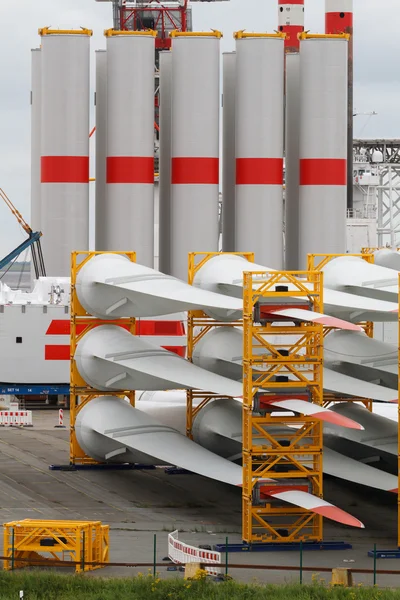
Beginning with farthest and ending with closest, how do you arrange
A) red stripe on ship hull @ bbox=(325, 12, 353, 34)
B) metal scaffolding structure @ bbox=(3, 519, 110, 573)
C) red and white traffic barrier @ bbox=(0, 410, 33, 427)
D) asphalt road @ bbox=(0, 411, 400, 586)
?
red stripe on ship hull @ bbox=(325, 12, 353, 34), red and white traffic barrier @ bbox=(0, 410, 33, 427), asphalt road @ bbox=(0, 411, 400, 586), metal scaffolding structure @ bbox=(3, 519, 110, 573)

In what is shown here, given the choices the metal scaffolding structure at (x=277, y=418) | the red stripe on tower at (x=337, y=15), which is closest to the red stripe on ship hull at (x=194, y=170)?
the metal scaffolding structure at (x=277, y=418)

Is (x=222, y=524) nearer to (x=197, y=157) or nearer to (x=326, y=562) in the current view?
(x=326, y=562)

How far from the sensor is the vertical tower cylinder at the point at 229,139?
A: 75.6 meters

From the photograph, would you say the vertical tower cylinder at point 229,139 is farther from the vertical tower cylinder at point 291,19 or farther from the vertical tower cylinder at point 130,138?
the vertical tower cylinder at point 291,19

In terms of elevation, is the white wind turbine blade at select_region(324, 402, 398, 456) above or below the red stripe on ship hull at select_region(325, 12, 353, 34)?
below

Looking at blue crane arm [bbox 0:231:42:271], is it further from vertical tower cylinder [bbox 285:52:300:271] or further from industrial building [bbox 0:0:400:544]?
vertical tower cylinder [bbox 285:52:300:271]

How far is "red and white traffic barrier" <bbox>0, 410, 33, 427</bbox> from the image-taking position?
70688 mm

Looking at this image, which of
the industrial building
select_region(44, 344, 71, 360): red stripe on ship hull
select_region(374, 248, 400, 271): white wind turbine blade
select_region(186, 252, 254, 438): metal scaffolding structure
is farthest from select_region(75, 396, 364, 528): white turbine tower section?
select_region(44, 344, 71, 360): red stripe on ship hull

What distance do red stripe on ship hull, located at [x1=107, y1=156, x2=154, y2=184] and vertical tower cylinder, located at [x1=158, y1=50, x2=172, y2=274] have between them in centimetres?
271

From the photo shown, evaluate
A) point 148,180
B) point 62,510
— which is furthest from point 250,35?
point 62,510

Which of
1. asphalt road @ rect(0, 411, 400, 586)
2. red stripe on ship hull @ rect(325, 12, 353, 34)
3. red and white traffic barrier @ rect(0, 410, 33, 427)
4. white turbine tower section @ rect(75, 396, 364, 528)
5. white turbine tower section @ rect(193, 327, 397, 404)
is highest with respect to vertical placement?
red stripe on ship hull @ rect(325, 12, 353, 34)

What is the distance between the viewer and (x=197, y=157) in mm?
71562

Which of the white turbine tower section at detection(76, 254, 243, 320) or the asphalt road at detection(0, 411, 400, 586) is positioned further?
the white turbine tower section at detection(76, 254, 243, 320)

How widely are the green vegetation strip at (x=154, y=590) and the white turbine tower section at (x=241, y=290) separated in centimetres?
1202
